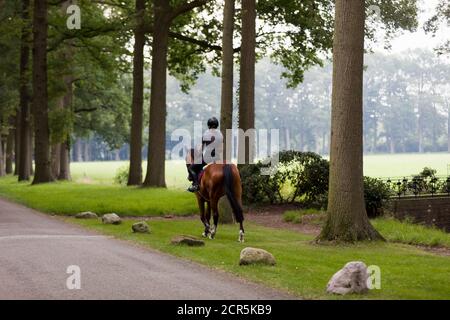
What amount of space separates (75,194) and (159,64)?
25.8ft

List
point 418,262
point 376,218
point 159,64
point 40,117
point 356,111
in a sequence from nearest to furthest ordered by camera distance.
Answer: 1. point 418,262
2. point 356,111
3. point 376,218
4. point 159,64
5. point 40,117

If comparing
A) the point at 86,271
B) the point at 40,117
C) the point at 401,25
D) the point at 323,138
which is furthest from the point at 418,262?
the point at 323,138

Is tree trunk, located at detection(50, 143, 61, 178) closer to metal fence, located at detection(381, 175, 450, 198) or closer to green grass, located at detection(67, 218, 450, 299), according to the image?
metal fence, located at detection(381, 175, 450, 198)

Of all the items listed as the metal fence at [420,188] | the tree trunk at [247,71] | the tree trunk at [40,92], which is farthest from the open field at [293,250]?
the tree trunk at [40,92]

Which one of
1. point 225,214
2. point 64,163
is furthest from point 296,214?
point 64,163

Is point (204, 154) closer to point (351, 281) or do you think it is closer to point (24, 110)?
point (351, 281)

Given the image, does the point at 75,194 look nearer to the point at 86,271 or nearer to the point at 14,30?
the point at 14,30

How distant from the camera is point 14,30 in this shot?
4228 cm

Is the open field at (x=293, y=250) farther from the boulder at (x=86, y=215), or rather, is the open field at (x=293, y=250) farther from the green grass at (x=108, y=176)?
the green grass at (x=108, y=176)

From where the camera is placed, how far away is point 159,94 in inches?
1350

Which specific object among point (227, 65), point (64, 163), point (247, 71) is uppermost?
point (247, 71)

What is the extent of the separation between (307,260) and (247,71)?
→ 48.6 feet

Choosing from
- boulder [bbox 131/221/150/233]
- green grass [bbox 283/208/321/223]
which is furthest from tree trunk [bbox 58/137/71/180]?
boulder [bbox 131/221/150/233]

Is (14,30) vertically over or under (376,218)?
over
